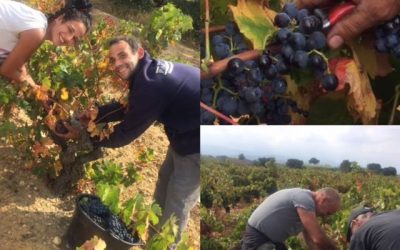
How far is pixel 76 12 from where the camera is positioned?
2.57 m

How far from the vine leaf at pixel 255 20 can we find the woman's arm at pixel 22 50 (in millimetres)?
1739

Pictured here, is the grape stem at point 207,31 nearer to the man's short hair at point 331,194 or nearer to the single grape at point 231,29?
the single grape at point 231,29

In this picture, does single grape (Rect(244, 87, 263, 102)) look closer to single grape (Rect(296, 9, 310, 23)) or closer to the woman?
single grape (Rect(296, 9, 310, 23))

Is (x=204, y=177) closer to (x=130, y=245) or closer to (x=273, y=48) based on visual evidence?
(x=273, y=48)

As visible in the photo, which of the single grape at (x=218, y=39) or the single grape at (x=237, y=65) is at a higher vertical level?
the single grape at (x=218, y=39)

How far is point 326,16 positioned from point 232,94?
195mm

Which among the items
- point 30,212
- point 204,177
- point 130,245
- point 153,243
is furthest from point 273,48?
point 30,212

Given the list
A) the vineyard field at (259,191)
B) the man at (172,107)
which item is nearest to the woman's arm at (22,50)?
the man at (172,107)

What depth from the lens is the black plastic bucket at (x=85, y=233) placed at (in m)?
2.75

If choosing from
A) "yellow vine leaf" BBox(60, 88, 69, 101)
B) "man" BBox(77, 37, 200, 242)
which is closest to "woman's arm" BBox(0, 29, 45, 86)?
"yellow vine leaf" BBox(60, 88, 69, 101)

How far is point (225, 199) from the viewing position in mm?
1153

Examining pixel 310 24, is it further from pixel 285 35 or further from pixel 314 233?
pixel 314 233

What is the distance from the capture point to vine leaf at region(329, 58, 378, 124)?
35.4 inches

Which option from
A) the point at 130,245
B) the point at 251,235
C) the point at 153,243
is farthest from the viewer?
the point at 130,245
